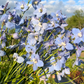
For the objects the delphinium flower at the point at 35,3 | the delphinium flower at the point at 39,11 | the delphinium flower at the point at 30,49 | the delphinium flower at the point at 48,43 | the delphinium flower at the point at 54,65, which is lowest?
the delphinium flower at the point at 54,65

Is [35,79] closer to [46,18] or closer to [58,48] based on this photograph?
[58,48]

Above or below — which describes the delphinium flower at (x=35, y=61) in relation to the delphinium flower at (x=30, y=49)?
below

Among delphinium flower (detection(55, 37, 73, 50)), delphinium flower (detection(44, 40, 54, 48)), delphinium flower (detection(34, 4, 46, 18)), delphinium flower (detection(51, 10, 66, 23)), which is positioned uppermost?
delphinium flower (detection(34, 4, 46, 18))

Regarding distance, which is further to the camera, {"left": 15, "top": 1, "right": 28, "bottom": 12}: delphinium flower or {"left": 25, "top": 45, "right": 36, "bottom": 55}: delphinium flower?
{"left": 15, "top": 1, "right": 28, "bottom": 12}: delphinium flower

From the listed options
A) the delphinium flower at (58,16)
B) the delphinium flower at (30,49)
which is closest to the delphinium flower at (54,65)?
the delphinium flower at (30,49)

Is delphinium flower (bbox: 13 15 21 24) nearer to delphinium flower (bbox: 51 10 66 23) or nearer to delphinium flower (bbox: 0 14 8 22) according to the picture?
delphinium flower (bbox: 0 14 8 22)

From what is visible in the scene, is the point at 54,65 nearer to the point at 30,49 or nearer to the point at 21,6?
the point at 30,49

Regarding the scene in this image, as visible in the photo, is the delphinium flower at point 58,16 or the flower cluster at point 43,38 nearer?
the flower cluster at point 43,38

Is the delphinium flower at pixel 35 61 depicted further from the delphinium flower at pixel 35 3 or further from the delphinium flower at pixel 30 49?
the delphinium flower at pixel 35 3

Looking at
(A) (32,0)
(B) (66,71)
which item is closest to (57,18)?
(A) (32,0)

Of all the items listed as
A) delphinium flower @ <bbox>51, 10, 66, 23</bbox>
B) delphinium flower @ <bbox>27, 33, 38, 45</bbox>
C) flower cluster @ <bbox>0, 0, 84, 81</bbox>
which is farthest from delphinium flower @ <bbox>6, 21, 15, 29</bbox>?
delphinium flower @ <bbox>51, 10, 66, 23</bbox>

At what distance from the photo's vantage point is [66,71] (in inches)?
25.4

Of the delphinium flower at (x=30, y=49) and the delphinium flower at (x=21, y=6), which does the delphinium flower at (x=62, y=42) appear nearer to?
the delphinium flower at (x=30, y=49)

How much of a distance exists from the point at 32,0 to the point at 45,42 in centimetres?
24
